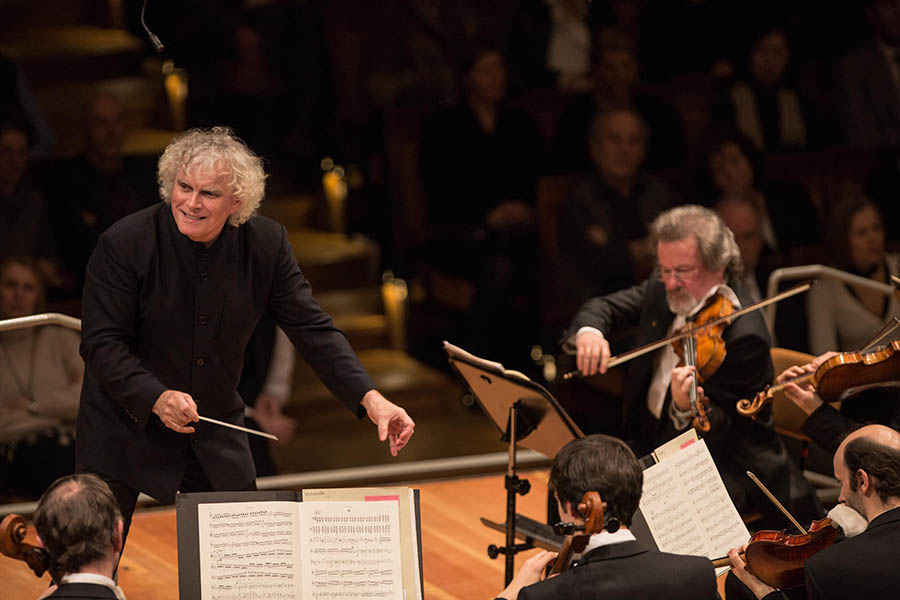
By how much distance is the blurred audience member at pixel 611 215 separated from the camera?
5684 mm

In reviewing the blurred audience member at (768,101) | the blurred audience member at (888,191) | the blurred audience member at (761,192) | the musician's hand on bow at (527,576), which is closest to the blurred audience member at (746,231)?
the blurred audience member at (761,192)

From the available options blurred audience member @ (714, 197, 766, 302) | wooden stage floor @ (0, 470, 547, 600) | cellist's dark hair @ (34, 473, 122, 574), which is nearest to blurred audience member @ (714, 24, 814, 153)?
blurred audience member @ (714, 197, 766, 302)

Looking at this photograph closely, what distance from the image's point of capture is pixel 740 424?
3848 millimetres

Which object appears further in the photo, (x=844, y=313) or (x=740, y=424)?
(x=844, y=313)

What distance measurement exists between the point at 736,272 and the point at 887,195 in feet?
9.94

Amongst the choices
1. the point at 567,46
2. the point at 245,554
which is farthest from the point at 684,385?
the point at 567,46

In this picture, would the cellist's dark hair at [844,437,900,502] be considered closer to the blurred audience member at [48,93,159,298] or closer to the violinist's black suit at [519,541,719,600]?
the violinist's black suit at [519,541,719,600]

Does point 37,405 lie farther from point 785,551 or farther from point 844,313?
point 844,313

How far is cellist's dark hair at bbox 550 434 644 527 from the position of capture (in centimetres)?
265

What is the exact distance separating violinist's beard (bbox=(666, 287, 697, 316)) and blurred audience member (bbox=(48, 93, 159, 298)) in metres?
2.54

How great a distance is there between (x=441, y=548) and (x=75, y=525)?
2.04m

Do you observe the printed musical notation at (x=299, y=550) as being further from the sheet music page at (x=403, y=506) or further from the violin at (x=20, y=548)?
the violin at (x=20, y=548)

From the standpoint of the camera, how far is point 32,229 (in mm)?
5375

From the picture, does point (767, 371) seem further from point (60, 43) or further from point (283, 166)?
point (60, 43)
